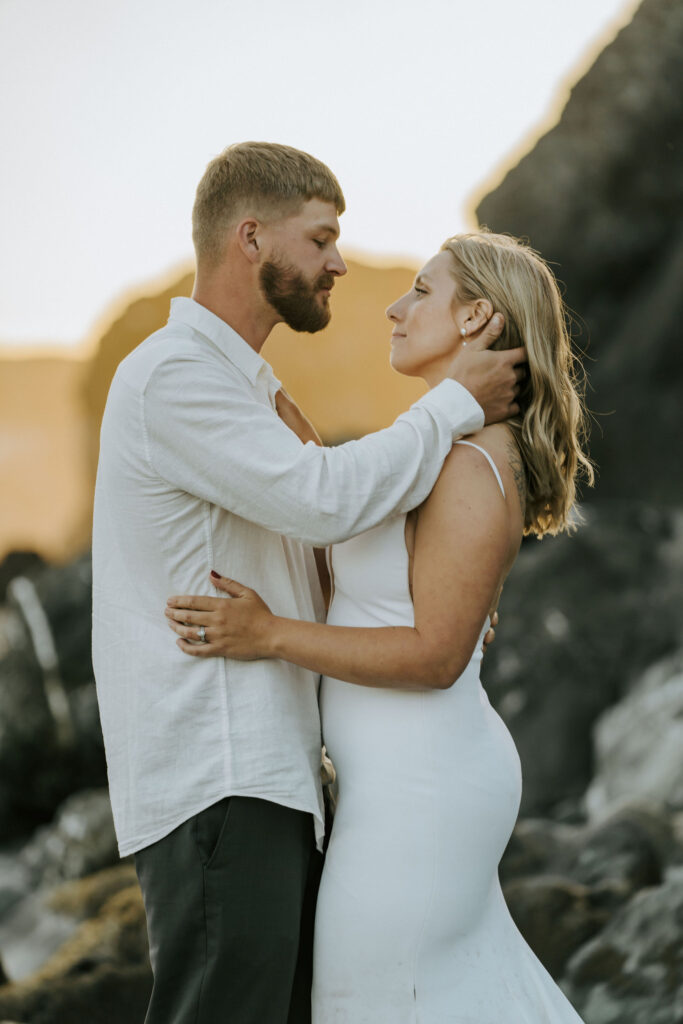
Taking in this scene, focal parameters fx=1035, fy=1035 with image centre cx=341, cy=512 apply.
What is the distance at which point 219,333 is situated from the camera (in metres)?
1.87

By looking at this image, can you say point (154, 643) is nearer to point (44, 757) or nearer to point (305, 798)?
point (305, 798)

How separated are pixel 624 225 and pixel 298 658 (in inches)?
229

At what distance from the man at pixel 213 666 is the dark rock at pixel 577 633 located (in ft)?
15.2

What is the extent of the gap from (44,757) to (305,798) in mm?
4985

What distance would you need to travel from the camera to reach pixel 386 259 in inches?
226

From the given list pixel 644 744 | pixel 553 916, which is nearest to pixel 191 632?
pixel 553 916

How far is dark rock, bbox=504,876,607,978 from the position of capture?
4.04 meters

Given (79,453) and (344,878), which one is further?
(79,453)

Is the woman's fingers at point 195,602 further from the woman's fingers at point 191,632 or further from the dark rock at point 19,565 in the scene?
the dark rock at point 19,565

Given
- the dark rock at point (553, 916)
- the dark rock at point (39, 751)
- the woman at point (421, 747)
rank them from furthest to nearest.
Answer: the dark rock at point (39, 751), the dark rock at point (553, 916), the woman at point (421, 747)

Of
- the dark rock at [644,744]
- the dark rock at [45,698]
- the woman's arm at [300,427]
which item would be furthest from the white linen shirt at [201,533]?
the dark rock at [45,698]

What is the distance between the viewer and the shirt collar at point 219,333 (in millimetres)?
1859

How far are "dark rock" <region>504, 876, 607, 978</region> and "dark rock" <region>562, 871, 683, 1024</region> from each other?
99 millimetres

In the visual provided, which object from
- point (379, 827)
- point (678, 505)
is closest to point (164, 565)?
point (379, 827)
